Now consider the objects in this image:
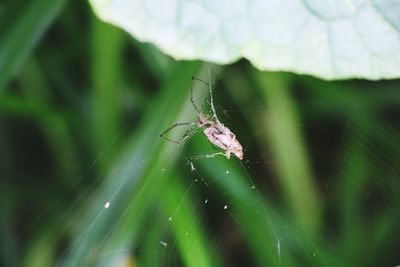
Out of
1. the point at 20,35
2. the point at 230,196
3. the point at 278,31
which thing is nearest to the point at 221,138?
the point at 230,196

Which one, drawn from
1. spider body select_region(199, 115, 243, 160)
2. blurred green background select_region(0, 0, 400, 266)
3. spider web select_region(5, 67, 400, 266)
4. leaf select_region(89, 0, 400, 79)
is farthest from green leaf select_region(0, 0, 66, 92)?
leaf select_region(89, 0, 400, 79)

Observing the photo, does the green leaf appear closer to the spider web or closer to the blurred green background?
the blurred green background

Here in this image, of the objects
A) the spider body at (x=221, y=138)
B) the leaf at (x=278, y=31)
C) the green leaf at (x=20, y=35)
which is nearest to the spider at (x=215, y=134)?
the spider body at (x=221, y=138)

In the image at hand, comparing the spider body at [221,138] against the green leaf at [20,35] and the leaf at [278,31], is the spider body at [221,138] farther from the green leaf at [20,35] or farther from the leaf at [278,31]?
the leaf at [278,31]

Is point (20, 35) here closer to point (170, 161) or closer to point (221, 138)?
point (170, 161)

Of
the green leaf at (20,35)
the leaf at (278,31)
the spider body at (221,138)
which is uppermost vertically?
the leaf at (278,31)

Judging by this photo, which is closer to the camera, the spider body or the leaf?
the leaf
